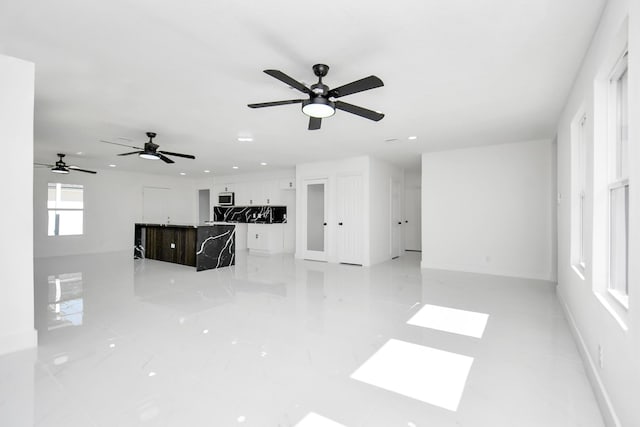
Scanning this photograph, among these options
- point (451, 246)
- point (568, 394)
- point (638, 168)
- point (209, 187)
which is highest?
point (209, 187)

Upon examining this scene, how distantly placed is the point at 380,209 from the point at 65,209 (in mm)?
8489

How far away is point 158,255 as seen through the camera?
24.0 feet

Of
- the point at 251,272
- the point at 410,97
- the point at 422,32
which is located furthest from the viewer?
the point at 251,272

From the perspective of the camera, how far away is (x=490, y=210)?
579 cm

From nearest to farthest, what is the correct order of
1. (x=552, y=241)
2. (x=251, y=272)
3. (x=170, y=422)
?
(x=170, y=422) < (x=552, y=241) < (x=251, y=272)

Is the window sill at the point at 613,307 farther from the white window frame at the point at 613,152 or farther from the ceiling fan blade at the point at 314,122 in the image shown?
the ceiling fan blade at the point at 314,122

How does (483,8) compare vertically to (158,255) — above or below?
above

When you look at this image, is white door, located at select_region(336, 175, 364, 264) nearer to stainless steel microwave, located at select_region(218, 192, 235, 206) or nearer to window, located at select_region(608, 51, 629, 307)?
stainless steel microwave, located at select_region(218, 192, 235, 206)

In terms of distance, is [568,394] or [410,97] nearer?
[568,394]

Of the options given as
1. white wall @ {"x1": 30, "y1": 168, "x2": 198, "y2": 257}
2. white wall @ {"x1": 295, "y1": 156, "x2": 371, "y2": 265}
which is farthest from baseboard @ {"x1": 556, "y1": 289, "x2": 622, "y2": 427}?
white wall @ {"x1": 30, "y1": 168, "x2": 198, "y2": 257}

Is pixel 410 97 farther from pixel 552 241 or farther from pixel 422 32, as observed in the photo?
pixel 552 241

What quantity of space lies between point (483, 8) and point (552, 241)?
15.6 ft

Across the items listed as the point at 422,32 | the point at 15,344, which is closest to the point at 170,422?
the point at 15,344

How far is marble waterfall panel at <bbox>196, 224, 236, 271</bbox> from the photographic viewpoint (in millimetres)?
6098
